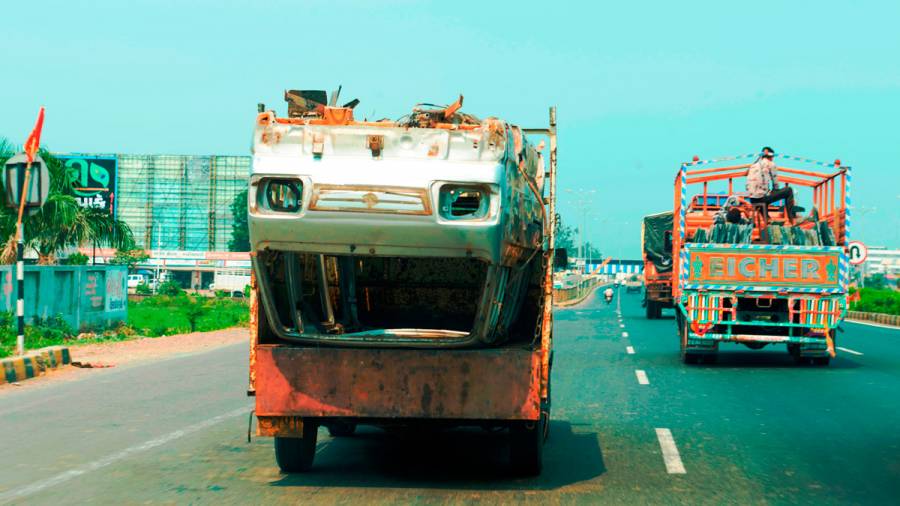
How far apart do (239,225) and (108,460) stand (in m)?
102

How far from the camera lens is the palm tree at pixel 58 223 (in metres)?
31.1

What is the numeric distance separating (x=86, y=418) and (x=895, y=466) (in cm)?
765

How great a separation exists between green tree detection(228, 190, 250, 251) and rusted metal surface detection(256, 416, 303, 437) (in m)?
82.3

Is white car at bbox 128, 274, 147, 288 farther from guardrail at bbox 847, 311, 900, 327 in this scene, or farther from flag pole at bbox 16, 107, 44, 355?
flag pole at bbox 16, 107, 44, 355

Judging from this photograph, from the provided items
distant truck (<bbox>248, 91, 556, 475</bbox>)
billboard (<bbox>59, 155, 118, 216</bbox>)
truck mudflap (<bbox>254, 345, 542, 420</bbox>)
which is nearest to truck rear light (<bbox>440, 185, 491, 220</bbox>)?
distant truck (<bbox>248, 91, 556, 475</bbox>)

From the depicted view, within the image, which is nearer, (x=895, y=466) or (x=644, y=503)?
(x=644, y=503)

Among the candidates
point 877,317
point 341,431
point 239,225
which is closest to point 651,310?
point 877,317

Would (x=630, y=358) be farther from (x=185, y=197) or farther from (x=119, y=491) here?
(x=185, y=197)

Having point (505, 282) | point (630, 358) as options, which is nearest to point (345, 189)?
point (505, 282)

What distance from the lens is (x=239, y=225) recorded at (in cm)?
10938

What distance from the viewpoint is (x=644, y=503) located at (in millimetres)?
7145

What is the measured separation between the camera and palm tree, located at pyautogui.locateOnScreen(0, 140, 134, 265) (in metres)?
31.1

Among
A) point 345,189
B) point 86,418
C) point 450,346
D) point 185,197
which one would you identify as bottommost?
point 86,418

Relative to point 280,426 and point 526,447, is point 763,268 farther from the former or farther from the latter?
point 280,426
